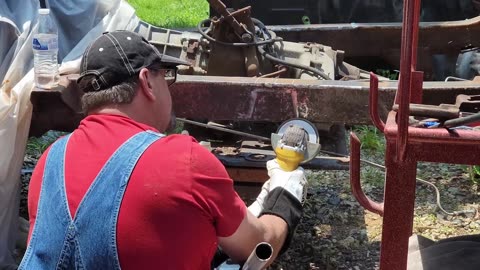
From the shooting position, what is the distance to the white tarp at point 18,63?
3209 millimetres

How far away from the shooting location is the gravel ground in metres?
3.69

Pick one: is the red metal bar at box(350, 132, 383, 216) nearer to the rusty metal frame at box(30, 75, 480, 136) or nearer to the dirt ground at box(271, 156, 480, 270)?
the rusty metal frame at box(30, 75, 480, 136)

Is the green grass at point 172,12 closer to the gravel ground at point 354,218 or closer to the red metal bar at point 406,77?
the gravel ground at point 354,218

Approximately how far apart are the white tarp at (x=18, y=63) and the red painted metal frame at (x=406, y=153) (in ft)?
6.01

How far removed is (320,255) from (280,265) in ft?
0.81

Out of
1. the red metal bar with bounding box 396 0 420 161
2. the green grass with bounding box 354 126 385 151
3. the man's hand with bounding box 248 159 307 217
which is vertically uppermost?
the red metal bar with bounding box 396 0 420 161

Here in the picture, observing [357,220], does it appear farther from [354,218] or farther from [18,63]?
[18,63]

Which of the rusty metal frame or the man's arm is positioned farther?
the rusty metal frame

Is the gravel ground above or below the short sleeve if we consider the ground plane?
below

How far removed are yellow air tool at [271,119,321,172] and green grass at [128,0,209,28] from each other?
18.5 feet

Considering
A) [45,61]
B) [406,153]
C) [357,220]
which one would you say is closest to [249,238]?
[406,153]

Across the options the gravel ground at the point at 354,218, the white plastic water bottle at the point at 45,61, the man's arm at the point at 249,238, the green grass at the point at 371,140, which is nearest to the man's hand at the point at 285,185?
the man's arm at the point at 249,238

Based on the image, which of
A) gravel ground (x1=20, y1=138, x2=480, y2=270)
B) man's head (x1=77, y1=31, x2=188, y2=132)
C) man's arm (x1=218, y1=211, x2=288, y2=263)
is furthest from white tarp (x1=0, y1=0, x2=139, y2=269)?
man's arm (x1=218, y1=211, x2=288, y2=263)

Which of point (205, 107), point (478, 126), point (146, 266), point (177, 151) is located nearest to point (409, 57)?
point (478, 126)
